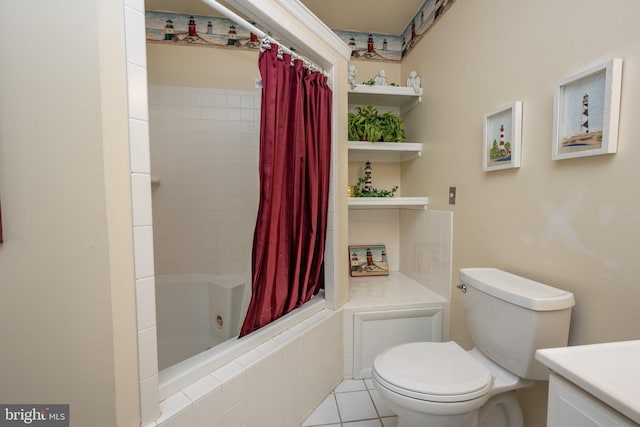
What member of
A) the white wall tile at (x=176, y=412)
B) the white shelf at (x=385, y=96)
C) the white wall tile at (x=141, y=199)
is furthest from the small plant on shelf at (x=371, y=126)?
the white wall tile at (x=176, y=412)

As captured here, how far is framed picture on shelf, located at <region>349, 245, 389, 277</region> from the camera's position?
90.8 inches

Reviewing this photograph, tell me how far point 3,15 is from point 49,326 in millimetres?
723

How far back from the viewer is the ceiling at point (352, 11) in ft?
6.33

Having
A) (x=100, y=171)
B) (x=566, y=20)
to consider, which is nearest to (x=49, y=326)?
(x=100, y=171)

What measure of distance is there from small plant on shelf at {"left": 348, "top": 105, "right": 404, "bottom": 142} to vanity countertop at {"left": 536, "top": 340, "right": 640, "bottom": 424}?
1.60 metres

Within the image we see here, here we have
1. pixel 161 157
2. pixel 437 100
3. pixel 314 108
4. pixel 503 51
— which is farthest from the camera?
pixel 161 157

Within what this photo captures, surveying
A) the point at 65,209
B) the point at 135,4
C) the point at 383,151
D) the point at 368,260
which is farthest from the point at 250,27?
the point at 368,260

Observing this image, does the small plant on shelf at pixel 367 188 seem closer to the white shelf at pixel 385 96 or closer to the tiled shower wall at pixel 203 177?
the white shelf at pixel 385 96

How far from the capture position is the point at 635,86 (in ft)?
2.77

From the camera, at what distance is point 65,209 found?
0.69 metres

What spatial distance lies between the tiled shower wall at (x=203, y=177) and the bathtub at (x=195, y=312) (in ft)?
0.36

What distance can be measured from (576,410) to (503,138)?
1.12 metres

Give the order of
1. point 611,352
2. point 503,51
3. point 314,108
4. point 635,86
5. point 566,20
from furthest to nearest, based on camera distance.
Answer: point 314,108
point 503,51
point 566,20
point 635,86
point 611,352

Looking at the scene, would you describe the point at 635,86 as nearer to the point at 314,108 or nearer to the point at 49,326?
the point at 314,108
